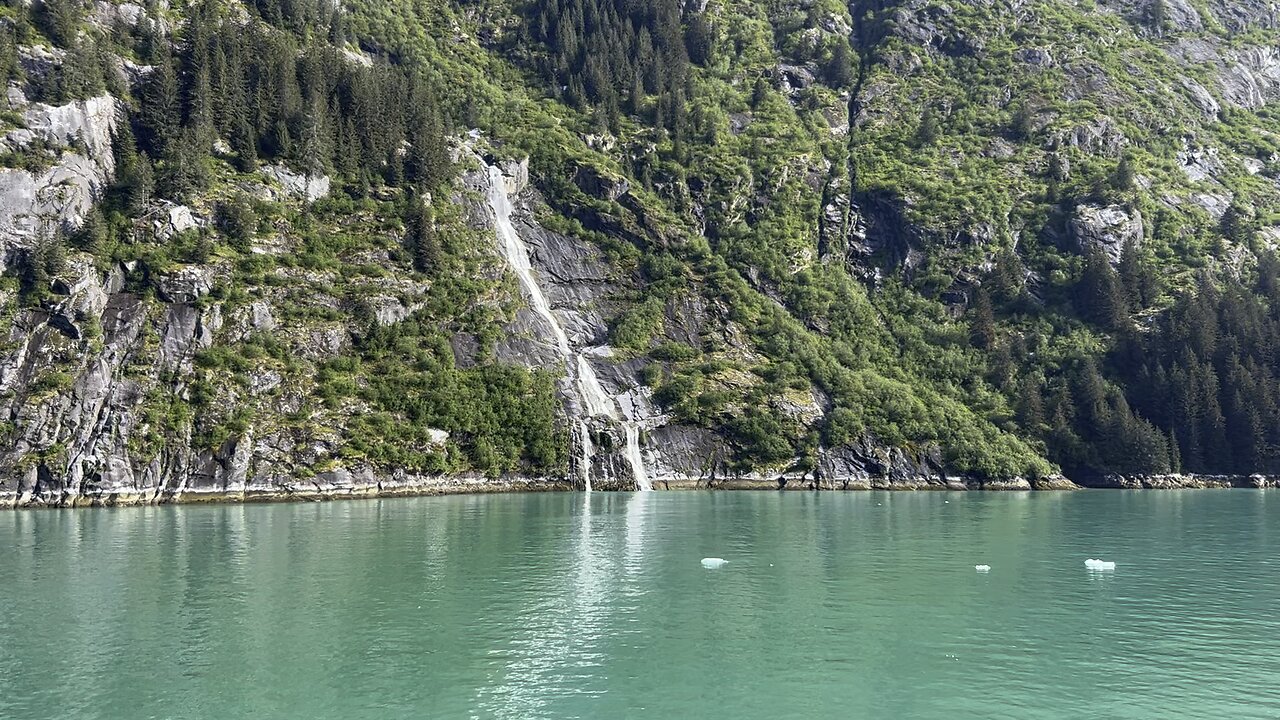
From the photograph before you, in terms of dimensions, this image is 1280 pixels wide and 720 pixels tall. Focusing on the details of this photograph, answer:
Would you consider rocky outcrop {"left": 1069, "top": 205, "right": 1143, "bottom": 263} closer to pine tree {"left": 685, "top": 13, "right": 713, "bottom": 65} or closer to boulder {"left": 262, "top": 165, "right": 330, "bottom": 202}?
pine tree {"left": 685, "top": 13, "right": 713, "bottom": 65}

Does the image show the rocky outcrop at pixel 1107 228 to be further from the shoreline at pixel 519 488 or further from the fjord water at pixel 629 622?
the fjord water at pixel 629 622

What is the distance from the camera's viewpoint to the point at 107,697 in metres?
20.8

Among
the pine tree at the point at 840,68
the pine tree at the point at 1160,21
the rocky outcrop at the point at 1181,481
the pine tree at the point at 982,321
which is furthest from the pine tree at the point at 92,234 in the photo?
the pine tree at the point at 1160,21

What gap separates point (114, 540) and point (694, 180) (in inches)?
4416

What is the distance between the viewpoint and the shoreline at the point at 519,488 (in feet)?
233

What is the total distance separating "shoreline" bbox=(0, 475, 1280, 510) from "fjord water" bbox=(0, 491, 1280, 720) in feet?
52.4

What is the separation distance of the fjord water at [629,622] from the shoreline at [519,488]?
52.4 ft

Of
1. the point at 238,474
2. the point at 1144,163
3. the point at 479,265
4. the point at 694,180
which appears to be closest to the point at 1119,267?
the point at 1144,163

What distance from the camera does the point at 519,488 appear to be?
90750 mm

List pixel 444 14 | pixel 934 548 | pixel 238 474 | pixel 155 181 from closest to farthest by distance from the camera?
pixel 934 548 < pixel 238 474 < pixel 155 181 < pixel 444 14

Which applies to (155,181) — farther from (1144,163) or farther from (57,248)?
(1144,163)

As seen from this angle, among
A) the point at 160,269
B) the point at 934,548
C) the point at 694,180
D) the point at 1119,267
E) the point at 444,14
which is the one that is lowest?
the point at 934,548

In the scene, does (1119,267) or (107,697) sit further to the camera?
(1119,267)

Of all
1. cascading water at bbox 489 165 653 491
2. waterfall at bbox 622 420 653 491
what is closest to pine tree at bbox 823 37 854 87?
cascading water at bbox 489 165 653 491
